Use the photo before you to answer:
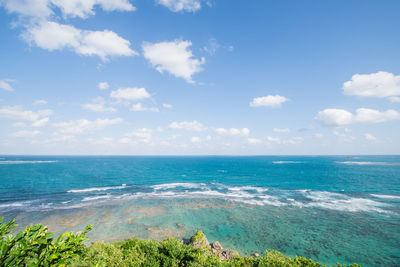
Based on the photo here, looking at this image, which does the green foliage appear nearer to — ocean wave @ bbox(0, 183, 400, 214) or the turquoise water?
the turquoise water

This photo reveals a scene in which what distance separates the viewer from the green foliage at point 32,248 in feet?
13.5

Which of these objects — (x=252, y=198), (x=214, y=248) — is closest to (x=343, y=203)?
(x=252, y=198)

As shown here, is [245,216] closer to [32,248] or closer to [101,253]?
[101,253]

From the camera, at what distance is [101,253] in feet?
36.5

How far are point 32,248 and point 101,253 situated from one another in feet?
27.6

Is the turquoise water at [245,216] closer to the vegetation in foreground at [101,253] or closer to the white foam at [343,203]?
the white foam at [343,203]

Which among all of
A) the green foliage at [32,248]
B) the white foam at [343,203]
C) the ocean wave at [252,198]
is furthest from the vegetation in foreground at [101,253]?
the white foam at [343,203]

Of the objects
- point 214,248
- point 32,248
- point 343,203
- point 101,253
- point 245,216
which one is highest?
point 32,248

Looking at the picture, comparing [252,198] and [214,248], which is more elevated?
[214,248]

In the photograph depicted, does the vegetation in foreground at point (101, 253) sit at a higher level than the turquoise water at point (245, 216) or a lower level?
higher

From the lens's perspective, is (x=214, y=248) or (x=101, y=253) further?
(x=214, y=248)

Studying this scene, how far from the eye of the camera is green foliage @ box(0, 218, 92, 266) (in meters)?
4.10

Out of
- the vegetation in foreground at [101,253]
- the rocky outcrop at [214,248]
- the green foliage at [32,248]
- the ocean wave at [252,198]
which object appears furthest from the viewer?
the ocean wave at [252,198]

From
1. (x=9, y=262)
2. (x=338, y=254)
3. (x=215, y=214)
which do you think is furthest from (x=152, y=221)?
(x=9, y=262)
